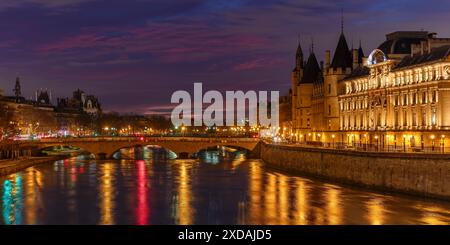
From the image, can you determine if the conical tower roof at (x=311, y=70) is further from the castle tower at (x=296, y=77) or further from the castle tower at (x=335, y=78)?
the castle tower at (x=335, y=78)

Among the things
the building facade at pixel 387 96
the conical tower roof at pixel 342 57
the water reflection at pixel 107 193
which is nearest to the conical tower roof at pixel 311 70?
the building facade at pixel 387 96

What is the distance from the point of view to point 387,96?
246 feet

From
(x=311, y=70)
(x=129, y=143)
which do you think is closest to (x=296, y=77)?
(x=311, y=70)

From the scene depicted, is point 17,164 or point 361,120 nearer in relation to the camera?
point 17,164

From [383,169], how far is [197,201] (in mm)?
15754

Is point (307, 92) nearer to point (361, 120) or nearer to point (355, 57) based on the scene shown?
point (355, 57)

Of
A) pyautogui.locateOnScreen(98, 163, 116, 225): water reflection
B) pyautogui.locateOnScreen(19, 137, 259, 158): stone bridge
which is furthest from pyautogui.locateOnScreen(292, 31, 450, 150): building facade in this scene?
pyautogui.locateOnScreen(98, 163, 116, 225): water reflection

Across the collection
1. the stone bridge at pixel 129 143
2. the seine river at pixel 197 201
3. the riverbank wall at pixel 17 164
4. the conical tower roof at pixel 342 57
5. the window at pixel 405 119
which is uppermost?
the conical tower roof at pixel 342 57

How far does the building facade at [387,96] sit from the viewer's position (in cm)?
6378

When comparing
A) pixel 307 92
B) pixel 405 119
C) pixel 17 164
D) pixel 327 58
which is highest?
pixel 327 58

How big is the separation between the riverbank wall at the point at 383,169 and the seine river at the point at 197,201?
1404mm
